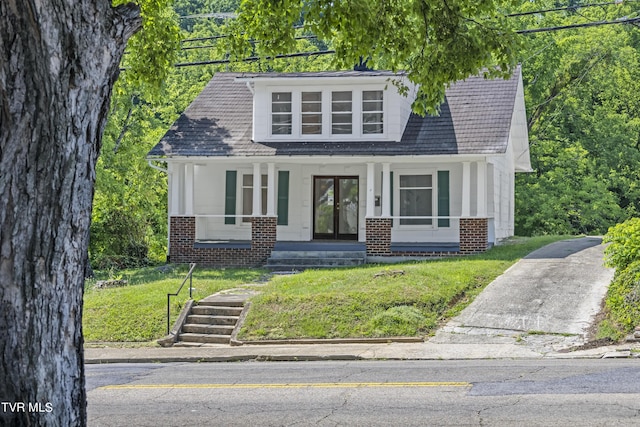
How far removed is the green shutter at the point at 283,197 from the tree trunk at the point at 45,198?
23.1 m

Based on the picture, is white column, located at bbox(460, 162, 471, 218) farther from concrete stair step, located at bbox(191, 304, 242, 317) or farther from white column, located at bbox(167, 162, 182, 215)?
concrete stair step, located at bbox(191, 304, 242, 317)

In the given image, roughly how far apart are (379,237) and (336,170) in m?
3.43

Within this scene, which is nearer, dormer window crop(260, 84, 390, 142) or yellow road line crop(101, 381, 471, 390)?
yellow road line crop(101, 381, 471, 390)

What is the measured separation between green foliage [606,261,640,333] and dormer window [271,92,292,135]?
41.4 feet

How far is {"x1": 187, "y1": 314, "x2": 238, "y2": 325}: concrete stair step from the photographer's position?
59.6 feet

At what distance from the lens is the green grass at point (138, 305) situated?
1798cm

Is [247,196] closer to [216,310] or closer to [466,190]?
[466,190]

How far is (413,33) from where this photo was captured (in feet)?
34.4

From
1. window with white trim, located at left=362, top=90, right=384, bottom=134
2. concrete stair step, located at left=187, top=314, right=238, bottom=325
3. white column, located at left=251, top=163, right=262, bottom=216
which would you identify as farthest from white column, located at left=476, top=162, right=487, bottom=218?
concrete stair step, located at left=187, top=314, right=238, bottom=325

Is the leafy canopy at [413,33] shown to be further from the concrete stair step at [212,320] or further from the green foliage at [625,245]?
the concrete stair step at [212,320]

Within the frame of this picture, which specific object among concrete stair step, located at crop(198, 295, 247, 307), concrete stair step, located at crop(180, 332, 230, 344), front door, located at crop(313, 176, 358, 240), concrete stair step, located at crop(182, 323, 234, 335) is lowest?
concrete stair step, located at crop(180, 332, 230, 344)

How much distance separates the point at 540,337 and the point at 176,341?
23.4 ft

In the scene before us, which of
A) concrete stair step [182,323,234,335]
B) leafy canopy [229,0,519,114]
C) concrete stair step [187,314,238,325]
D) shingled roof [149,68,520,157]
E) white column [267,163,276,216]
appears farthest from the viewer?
white column [267,163,276,216]

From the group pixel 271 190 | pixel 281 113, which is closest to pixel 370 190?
pixel 271 190
